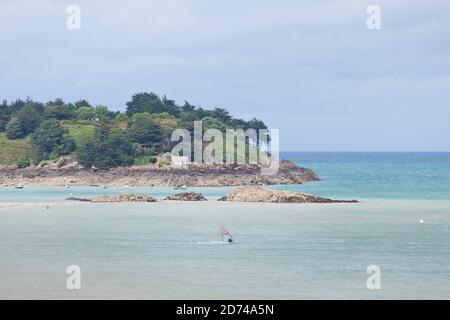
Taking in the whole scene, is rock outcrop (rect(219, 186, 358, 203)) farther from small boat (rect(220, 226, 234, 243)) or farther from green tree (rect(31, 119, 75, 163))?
green tree (rect(31, 119, 75, 163))

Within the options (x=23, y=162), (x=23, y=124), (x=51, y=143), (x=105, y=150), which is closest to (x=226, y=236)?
(x=105, y=150)

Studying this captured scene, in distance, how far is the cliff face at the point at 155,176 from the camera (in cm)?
14012

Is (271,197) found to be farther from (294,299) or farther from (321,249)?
(294,299)

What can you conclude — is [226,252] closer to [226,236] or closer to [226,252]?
[226,252]

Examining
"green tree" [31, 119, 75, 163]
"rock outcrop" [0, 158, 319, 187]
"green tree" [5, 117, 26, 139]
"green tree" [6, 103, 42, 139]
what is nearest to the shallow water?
"rock outcrop" [0, 158, 319, 187]

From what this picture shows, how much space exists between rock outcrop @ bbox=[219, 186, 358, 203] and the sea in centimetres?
440

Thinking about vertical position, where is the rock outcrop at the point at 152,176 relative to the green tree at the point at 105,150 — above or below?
below

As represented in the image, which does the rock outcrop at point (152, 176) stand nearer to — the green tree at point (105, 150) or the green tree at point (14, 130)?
the green tree at point (105, 150)

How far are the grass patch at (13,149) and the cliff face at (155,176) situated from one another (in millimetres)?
6281

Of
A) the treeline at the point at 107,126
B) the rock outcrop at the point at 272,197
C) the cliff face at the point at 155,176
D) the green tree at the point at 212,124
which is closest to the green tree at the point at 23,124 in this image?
the treeline at the point at 107,126

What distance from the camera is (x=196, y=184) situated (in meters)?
137

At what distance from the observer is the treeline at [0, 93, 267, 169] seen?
511 ft

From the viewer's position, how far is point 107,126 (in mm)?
169750

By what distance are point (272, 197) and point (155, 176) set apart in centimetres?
5303
